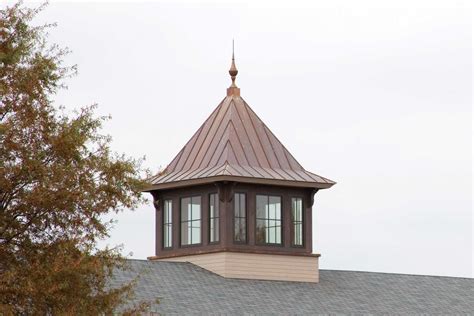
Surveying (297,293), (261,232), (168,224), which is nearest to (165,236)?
(168,224)

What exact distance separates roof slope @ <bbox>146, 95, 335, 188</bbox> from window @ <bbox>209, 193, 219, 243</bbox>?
0.84 meters

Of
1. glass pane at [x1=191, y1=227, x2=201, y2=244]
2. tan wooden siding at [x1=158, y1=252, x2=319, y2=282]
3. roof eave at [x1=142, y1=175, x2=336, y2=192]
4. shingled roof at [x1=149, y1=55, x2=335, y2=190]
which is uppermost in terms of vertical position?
shingled roof at [x1=149, y1=55, x2=335, y2=190]

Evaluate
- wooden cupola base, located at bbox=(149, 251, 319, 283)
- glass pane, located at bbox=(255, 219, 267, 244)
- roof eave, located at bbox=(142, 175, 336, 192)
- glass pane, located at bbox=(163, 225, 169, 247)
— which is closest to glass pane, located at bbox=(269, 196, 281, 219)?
glass pane, located at bbox=(255, 219, 267, 244)

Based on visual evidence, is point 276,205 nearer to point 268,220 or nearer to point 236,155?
point 268,220

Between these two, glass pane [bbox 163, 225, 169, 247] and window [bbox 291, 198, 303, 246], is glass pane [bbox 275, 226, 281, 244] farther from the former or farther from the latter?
glass pane [bbox 163, 225, 169, 247]

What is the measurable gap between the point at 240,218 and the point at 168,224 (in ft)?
8.67

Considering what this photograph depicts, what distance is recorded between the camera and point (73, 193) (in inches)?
977

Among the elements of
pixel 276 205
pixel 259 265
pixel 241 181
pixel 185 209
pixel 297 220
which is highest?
pixel 241 181

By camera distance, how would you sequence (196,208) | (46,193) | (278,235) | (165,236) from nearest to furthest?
(46,193) → (278,235) → (196,208) → (165,236)

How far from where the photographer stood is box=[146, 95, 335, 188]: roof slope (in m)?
42.2

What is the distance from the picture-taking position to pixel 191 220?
43.1 m

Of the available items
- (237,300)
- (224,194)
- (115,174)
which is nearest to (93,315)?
(115,174)

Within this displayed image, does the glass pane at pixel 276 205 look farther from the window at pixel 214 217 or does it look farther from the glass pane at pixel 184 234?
the glass pane at pixel 184 234

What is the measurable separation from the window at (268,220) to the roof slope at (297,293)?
1403 mm
